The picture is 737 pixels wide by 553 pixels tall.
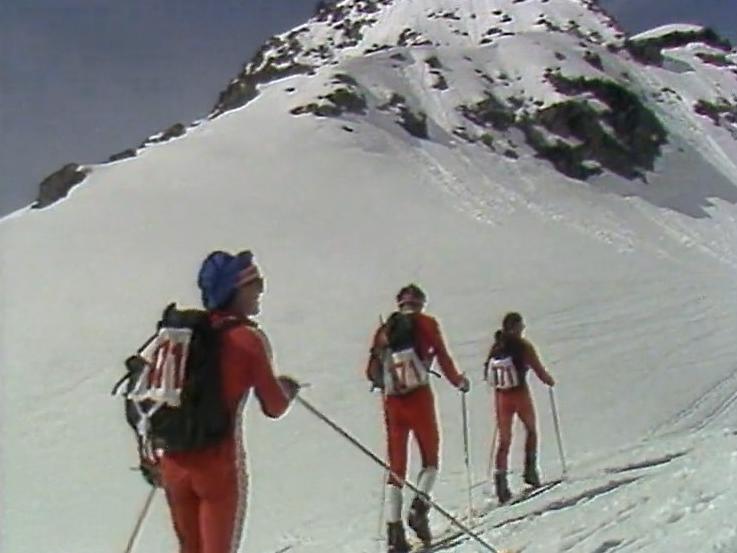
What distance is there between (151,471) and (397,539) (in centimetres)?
315

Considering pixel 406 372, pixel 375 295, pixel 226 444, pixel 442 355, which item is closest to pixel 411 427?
pixel 406 372

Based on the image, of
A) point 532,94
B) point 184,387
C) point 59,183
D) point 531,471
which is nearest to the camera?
point 184,387

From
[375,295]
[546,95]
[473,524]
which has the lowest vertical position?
[473,524]

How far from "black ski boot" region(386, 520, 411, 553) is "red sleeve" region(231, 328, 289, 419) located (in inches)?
134

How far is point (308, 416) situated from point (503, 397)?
19.4 feet

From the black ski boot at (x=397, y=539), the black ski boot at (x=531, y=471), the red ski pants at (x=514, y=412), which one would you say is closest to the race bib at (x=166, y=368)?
the black ski boot at (x=397, y=539)

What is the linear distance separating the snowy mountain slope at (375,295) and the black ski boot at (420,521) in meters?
0.58

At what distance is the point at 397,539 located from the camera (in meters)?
7.33

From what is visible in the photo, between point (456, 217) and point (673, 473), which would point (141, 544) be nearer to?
point (673, 473)

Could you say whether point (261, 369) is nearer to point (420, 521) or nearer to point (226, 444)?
point (226, 444)

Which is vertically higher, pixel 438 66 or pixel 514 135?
pixel 438 66

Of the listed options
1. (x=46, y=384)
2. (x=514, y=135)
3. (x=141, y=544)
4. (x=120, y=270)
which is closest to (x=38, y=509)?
(x=141, y=544)

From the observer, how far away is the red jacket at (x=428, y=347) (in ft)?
24.1

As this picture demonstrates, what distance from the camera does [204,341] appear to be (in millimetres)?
4137
